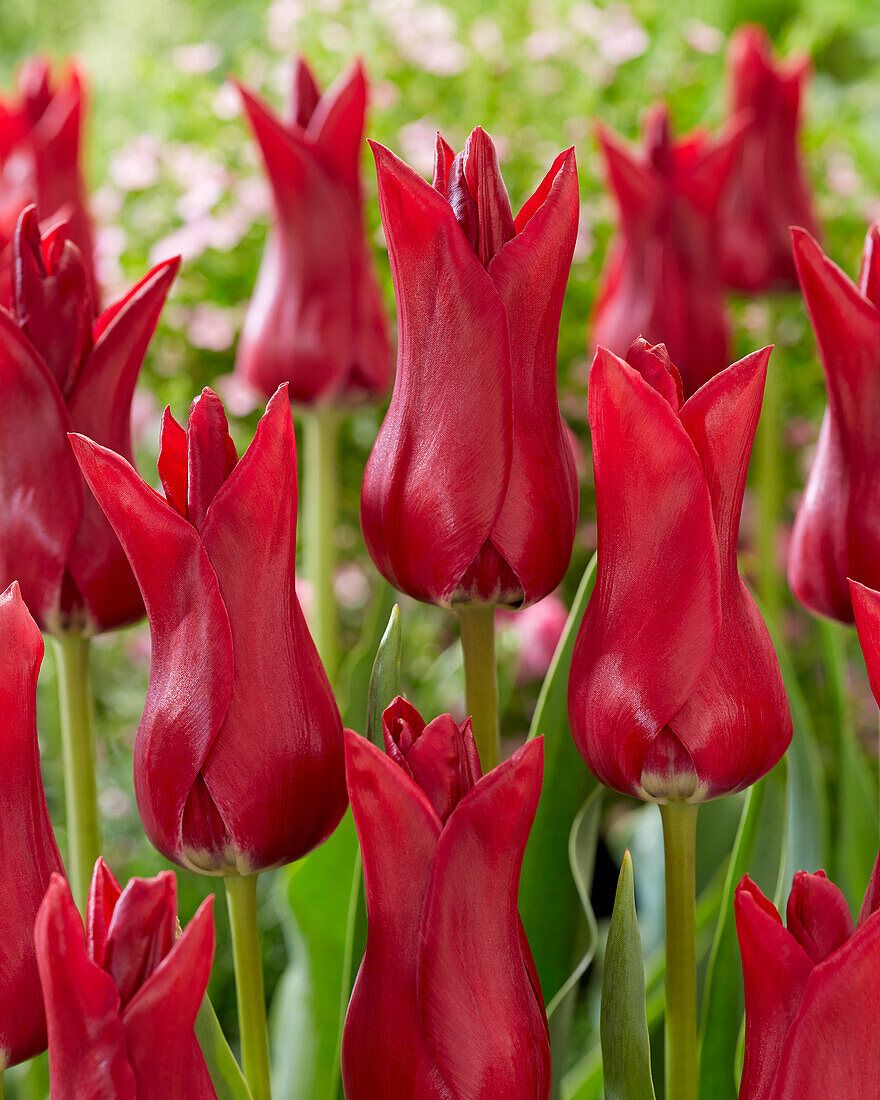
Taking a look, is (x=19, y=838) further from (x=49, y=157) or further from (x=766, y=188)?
(x=766, y=188)

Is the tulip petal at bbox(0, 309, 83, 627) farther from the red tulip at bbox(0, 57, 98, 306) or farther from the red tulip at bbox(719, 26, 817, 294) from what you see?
the red tulip at bbox(719, 26, 817, 294)

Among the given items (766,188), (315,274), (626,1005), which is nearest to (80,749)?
(626,1005)

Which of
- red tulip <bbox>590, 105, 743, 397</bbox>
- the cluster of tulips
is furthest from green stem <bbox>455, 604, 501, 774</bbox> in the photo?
red tulip <bbox>590, 105, 743, 397</bbox>

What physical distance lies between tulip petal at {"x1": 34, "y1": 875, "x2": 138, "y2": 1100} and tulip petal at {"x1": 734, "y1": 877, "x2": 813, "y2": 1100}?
12 cm

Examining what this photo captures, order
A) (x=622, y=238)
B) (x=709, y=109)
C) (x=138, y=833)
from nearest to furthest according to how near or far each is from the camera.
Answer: (x=622, y=238)
(x=138, y=833)
(x=709, y=109)

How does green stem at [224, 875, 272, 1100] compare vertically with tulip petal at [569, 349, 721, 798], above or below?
below

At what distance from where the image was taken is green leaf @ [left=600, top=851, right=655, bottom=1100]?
0.31 m

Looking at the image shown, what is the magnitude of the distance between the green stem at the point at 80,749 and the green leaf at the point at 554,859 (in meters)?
0.15

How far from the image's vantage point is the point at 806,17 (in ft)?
6.15

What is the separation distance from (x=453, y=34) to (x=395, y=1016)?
3.82ft

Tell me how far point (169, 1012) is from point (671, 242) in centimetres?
58

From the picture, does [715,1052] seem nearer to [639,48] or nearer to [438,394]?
[438,394]

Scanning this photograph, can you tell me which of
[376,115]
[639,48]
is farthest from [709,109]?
[376,115]

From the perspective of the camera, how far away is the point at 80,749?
39 cm
